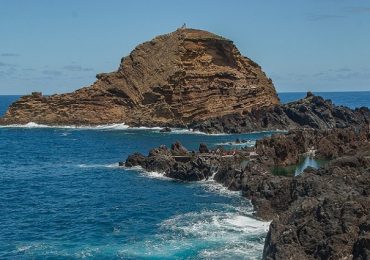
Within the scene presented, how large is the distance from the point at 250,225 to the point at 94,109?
10162cm

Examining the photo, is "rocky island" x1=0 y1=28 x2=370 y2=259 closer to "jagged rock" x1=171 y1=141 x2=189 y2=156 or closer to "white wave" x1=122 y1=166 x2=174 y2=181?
"jagged rock" x1=171 y1=141 x2=189 y2=156

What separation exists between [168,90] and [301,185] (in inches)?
3464

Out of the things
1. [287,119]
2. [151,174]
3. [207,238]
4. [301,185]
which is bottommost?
[207,238]

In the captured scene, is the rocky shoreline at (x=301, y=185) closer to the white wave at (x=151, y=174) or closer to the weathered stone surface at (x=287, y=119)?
the white wave at (x=151, y=174)

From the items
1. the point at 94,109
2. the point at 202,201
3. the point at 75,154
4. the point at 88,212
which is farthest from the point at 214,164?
the point at 94,109

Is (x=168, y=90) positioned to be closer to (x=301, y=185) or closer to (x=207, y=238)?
(x=301, y=185)

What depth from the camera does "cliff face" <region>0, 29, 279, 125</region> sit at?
128500 millimetres

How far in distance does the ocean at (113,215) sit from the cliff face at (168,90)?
47806 millimetres

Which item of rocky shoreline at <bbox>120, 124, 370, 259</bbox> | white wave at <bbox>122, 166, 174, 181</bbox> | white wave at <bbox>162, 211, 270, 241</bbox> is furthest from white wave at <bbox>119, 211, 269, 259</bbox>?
white wave at <bbox>122, 166, 174, 181</bbox>

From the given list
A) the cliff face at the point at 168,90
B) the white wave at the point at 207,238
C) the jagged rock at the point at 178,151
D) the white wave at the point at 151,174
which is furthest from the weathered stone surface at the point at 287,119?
the white wave at the point at 207,238

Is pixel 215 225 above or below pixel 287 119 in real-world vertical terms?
below

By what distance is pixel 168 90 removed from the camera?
12875cm

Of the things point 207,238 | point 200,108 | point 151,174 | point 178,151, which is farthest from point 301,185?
point 200,108

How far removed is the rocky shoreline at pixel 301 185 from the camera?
2697 centimetres
